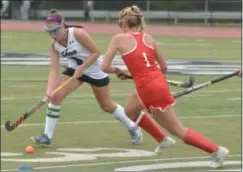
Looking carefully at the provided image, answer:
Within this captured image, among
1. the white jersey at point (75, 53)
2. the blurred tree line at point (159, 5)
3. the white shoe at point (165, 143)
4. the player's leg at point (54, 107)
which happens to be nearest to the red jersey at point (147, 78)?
the white shoe at point (165, 143)

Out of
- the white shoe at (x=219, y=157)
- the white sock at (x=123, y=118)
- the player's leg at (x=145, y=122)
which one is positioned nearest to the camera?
the white shoe at (x=219, y=157)

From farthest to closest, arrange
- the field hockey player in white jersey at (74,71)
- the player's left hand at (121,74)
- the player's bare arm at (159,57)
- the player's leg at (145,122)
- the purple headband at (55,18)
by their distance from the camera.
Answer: the field hockey player in white jersey at (74,71), the purple headband at (55,18), the player's leg at (145,122), the player's left hand at (121,74), the player's bare arm at (159,57)

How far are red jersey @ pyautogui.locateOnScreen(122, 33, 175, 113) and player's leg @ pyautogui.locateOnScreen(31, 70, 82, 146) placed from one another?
199 cm

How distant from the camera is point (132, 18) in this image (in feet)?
31.2

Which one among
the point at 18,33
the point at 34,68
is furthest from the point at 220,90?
the point at 18,33

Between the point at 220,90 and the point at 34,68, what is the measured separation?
21.4ft

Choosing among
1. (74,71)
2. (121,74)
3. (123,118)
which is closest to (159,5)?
(123,118)

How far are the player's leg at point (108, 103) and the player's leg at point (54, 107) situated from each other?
0.23m

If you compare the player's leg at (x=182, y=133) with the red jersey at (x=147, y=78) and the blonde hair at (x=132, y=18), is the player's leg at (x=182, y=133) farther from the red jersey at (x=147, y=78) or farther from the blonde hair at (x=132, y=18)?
the blonde hair at (x=132, y=18)

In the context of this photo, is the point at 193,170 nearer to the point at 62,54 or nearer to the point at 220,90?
the point at 62,54

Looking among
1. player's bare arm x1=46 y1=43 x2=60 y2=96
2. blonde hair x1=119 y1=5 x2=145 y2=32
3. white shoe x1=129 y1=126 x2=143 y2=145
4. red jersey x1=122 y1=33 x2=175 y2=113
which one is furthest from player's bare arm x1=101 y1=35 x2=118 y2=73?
white shoe x1=129 y1=126 x2=143 y2=145

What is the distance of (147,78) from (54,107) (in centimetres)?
232

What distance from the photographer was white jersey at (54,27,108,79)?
11156 mm

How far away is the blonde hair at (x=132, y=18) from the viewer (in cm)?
948
